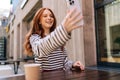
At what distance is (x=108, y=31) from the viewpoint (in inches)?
100

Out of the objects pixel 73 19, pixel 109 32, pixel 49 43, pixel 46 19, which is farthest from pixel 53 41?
pixel 109 32

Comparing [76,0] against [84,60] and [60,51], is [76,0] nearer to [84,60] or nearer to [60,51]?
[60,51]

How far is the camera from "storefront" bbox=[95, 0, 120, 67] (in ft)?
7.79

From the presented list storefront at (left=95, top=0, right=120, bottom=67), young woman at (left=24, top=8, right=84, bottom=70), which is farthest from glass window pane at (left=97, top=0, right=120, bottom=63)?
young woman at (left=24, top=8, right=84, bottom=70)

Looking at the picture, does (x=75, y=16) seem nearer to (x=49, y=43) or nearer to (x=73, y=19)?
(x=73, y=19)

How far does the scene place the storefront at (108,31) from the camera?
7.79 ft

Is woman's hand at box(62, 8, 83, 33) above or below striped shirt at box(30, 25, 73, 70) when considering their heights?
above

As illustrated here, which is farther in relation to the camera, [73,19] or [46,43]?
[46,43]

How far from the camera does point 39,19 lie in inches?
53.4

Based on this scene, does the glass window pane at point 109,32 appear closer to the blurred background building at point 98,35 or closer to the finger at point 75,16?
the blurred background building at point 98,35

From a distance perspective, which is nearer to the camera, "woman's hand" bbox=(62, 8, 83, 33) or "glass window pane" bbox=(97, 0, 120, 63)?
"woman's hand" bbox=(62, 8, 83, 33)

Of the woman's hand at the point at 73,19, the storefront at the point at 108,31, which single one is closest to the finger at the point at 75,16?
the woman's hand at the point at 73,19

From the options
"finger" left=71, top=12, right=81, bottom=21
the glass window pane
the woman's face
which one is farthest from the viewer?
the glass window pane

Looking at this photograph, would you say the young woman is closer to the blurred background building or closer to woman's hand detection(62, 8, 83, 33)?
woman's hand detection(62, 8, 83, 33)
